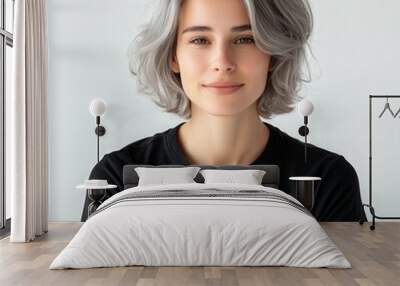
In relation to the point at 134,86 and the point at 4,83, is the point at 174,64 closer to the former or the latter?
the point at 134,86

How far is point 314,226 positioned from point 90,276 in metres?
1.47

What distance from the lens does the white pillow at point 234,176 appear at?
237 inches

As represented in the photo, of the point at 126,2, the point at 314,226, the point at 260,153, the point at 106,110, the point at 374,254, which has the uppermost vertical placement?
the point at 126,2

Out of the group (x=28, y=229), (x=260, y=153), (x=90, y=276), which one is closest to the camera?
(x=90, y=276)

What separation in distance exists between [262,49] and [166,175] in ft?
4.95

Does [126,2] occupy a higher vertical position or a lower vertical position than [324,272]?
higher

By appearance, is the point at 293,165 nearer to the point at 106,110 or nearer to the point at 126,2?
the point at 106,110

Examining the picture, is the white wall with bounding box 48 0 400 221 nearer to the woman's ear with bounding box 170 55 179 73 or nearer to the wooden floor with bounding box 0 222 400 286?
the woman's ear with bounding box 170 55 179 73

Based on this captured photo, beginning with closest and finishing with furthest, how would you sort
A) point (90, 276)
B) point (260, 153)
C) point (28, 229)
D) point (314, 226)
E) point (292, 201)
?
point (90, 276) → point (314, 226) → point (292, 201) → point (28, 229) → point (260, 153)

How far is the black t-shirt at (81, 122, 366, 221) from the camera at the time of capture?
21.1 ft

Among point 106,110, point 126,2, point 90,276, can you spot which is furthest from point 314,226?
point 126,2

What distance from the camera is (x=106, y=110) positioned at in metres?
6.75

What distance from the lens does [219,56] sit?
241 inches

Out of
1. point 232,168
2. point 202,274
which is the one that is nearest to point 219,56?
point 232,168
